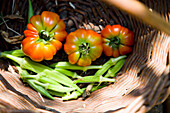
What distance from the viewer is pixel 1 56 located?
146 cm

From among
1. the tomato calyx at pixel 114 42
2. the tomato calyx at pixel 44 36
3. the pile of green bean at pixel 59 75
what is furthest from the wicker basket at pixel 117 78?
the tomato calyx at pixel 44 36

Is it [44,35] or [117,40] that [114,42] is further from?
[44,35]

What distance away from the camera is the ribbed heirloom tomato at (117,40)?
4.85 ft

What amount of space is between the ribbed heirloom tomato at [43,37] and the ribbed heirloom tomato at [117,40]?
388 millimetres

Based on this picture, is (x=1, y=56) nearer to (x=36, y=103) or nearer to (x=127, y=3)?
(x=36, y=103)

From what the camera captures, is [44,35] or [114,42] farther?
[114,42]

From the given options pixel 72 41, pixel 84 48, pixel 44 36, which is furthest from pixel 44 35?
pixel 84 48

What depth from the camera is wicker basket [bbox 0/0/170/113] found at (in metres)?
0.96

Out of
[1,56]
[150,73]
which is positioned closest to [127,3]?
[150,73]

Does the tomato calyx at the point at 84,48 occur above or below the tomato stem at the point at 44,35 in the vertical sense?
below

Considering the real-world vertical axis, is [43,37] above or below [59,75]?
above

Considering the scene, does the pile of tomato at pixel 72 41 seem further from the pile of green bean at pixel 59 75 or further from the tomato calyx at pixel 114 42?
the pile of green bean at pixel 59 75

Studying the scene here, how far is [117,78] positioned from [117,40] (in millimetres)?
333

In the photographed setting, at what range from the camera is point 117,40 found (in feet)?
4.83
